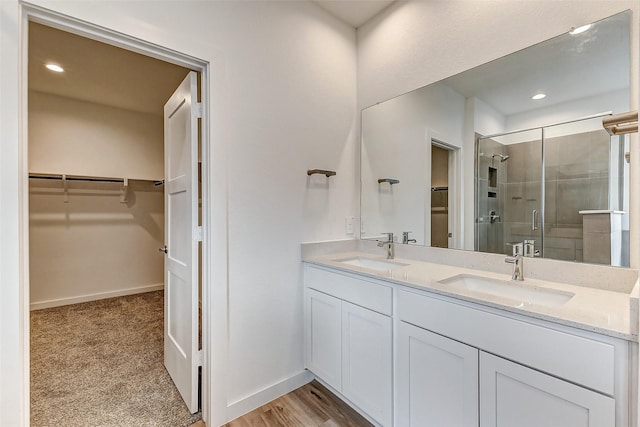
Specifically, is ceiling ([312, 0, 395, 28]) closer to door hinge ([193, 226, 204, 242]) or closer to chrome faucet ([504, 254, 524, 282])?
door hinge ([193, 226, 204, 242])

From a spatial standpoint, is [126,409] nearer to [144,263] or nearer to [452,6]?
[144,263]

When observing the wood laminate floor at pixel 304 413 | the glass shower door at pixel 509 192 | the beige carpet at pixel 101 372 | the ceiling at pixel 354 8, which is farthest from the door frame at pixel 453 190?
the beige carpet at pixel 101 372

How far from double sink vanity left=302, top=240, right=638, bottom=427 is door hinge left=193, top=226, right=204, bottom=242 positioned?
696 millimetres

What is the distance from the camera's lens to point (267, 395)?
1.82 m

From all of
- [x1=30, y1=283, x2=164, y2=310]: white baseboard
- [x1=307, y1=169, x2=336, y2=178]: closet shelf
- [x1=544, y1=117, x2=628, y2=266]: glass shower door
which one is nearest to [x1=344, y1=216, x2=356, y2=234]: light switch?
[x1=307, y1=169, x2=336, y2=178]: closet shelf

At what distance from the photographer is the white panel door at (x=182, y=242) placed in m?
1.65

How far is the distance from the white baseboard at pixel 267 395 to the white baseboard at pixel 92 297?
3.18 m

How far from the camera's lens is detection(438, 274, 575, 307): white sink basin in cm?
120

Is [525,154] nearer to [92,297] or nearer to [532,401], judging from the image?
[532,401]

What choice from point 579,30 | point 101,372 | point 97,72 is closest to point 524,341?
point 579,30

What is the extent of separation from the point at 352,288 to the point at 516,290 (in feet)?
2.56

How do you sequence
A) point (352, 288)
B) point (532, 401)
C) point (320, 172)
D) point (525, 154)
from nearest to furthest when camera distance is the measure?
point (532, 401), point (525, 154), point (352, 288), point (320, 172)

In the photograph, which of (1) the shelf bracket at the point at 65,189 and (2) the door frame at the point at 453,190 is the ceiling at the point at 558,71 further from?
(1) the shelf bracket at the point at 65,189

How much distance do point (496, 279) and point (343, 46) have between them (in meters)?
1.96
